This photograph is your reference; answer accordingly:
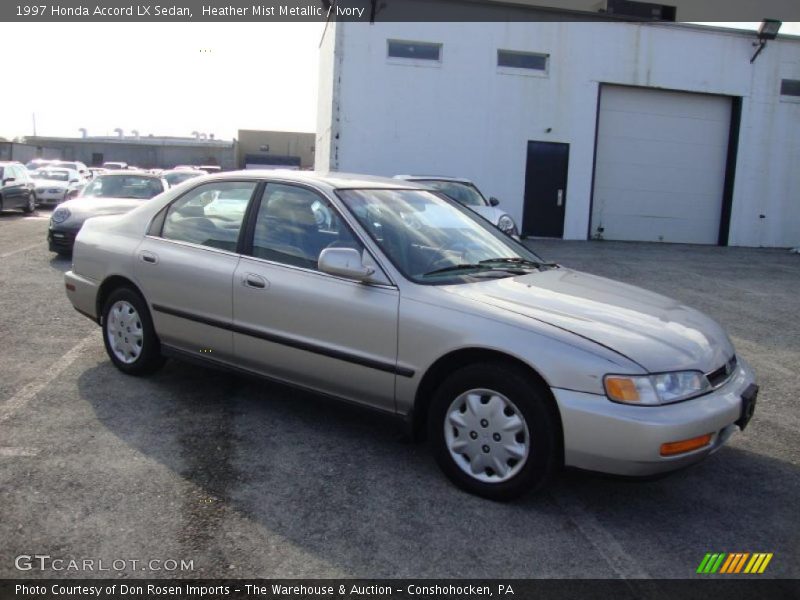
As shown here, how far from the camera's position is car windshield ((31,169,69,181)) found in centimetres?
2627

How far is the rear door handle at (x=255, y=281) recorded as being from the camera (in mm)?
4291

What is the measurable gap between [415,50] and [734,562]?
16.3 m

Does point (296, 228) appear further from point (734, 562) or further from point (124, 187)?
point (124, 187)

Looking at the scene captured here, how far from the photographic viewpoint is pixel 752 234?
19.9 meters

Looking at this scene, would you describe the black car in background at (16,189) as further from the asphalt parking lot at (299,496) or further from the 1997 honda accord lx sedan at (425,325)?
the 1997 honda accord lx sedan at (425,325)

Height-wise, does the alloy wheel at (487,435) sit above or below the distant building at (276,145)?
below

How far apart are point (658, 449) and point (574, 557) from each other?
0.58 metres

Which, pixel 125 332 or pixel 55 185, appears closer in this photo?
pixel 125 332

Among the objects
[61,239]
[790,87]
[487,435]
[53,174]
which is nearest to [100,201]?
[61,239]

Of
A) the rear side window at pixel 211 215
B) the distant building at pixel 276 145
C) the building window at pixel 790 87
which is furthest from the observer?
the distant building at pixel 276 145

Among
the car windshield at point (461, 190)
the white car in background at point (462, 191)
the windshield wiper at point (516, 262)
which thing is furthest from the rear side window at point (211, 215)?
the car windshield at point (461, 190)

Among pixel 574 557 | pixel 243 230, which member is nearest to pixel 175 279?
pixel 243 230
